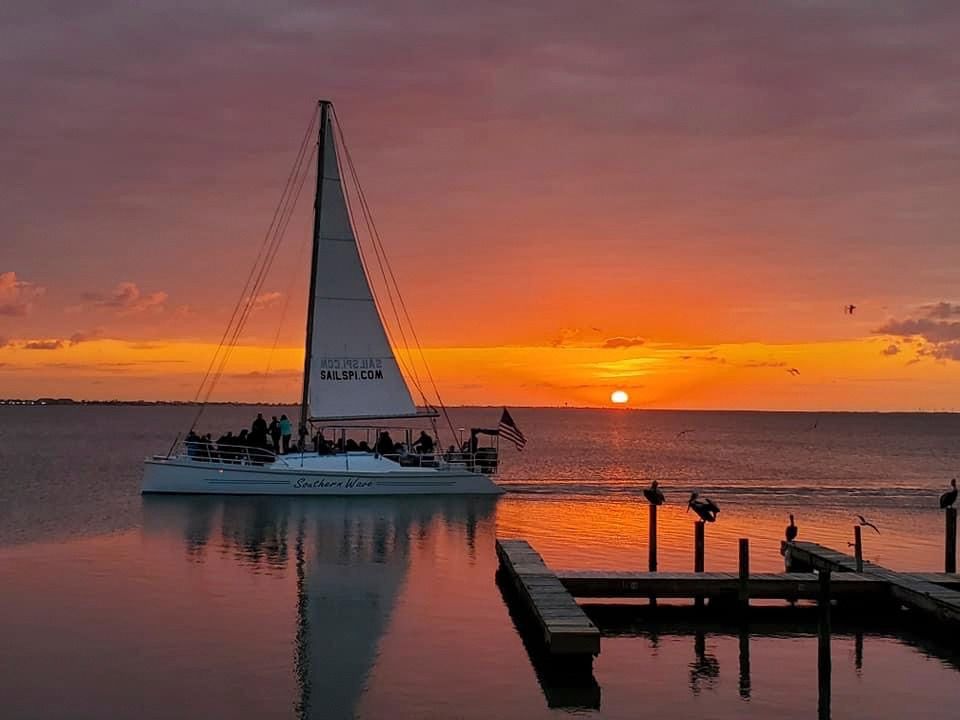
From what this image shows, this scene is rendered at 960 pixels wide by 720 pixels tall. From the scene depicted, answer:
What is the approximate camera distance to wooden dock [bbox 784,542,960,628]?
19953mm

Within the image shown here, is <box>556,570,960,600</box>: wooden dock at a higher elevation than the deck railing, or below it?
below

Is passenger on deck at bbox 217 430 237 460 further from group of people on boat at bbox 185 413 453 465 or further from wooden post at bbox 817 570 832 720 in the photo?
wooden post at bbox 817 570 832 720

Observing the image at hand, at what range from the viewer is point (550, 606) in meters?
18.8

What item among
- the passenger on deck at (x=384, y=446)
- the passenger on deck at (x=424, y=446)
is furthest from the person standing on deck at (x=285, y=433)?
the passenger on deck at (x=424, y=446)

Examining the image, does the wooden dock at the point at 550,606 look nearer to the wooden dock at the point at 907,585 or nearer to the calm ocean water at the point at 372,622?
the calm ocean water at the point at 372,622

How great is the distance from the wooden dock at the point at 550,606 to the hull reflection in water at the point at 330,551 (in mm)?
2563

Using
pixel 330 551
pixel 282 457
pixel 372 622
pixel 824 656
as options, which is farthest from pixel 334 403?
pixel 824 656

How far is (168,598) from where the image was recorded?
22328 mm

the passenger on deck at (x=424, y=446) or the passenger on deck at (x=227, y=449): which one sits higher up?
the passenger on deck at (x=424, y=446)

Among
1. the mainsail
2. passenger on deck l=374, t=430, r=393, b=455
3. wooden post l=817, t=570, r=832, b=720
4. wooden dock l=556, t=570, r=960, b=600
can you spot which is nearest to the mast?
the mainsail

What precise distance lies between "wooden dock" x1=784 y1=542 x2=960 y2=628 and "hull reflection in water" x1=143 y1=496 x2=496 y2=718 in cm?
817

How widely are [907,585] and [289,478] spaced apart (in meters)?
24.8

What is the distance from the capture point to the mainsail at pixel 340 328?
42406 millimetres

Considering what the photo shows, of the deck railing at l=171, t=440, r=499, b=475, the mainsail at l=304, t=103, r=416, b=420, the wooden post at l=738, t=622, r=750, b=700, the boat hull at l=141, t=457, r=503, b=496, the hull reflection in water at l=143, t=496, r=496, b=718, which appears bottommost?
the wooden post at l=738, t=622, r=750, b=700
